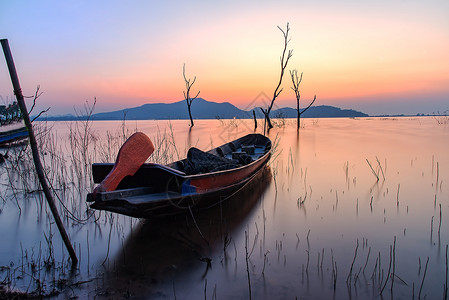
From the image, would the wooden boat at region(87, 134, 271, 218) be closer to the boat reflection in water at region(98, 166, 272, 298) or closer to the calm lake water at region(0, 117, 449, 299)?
the boat reflection in water at region(98, 166, 272, 298)

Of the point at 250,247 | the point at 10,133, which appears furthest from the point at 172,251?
the point at 10,133

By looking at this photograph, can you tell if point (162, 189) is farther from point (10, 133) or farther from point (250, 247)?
point (10, 133)

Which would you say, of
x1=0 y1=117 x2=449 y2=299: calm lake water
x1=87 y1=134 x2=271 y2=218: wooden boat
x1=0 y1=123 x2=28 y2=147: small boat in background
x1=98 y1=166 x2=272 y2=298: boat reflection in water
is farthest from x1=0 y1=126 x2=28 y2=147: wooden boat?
x1=98 y1=166 x2=272 y2=298: boat reflection in water

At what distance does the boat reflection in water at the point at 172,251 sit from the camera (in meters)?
2.91

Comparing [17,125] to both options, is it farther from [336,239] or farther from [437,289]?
[437,289]

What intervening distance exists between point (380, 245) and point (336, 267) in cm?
101

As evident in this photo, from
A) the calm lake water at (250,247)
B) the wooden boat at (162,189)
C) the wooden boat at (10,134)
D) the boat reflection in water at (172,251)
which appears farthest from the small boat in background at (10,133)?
the boat reflection in water at (172,251)

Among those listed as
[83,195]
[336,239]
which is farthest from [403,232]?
[83,195]

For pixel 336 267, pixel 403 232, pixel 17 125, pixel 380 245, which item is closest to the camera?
pixel 336 267

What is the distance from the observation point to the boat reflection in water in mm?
2906

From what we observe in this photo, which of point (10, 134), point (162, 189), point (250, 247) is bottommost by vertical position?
point (250, 247)

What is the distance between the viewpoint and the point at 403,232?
4.24 meters

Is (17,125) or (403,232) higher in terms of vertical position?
(17,125)

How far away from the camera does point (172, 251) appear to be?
3598mm
